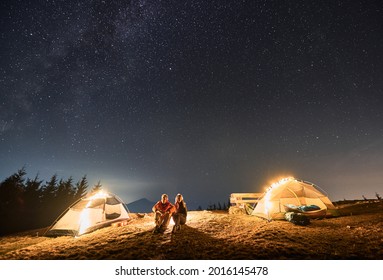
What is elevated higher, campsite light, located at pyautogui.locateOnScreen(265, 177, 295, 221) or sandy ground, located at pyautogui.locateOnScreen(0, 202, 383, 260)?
campsite light, located at pyautogui.locateOnScreen(265, 177, 295, 221)

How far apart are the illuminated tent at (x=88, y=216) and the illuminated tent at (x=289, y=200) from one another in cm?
758

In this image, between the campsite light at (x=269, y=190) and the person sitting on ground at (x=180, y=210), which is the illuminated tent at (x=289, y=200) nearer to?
the campsite light at (x=269, y=190)

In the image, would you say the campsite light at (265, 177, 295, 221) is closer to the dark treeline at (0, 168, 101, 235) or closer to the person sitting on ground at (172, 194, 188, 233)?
the person sitting on ground at (172, 194, 188, 233)

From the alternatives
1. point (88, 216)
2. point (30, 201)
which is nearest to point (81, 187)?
point (30, 201)

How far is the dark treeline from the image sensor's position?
3275cm

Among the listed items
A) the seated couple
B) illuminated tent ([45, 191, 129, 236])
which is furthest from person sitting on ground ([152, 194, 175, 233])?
illuminated tent ([45, 191, 129, 236])

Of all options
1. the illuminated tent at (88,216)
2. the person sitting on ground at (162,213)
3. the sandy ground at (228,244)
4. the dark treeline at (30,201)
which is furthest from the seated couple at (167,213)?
the dark treeline at (30,201)

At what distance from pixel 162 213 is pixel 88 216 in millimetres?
3790

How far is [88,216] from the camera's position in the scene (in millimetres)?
9055

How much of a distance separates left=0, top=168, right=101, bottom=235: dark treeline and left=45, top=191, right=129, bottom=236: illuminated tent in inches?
1278

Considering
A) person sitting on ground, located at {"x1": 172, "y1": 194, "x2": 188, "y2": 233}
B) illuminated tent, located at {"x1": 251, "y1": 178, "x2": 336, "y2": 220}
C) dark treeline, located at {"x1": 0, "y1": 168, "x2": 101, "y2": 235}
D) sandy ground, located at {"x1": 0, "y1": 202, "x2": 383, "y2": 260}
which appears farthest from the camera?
dark treeline, located at {"x1": 0, "y1": 168, "x2": 101, "y2": 235}
